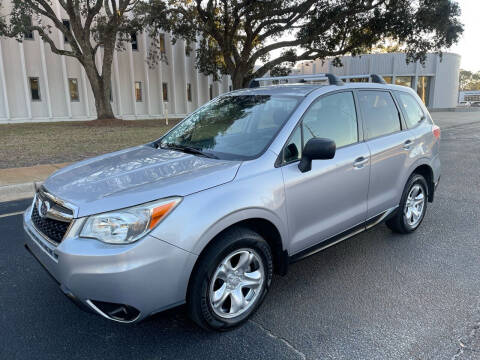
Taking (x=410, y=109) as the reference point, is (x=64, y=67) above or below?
above

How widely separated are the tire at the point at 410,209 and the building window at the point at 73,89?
26267 millimetres

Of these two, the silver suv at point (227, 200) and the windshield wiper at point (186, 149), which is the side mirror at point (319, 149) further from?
the windshield wiper at point (186, 149)

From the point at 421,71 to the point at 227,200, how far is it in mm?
41388

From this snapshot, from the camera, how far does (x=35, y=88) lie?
977 inches

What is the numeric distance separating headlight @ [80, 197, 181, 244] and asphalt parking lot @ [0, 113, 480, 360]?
24.9 inches

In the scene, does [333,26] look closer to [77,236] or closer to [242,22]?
[242,22]

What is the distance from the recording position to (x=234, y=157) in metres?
3.04

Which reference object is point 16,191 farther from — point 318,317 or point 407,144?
point 407,144

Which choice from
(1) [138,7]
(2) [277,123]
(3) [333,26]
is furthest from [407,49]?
(2) [277,123]

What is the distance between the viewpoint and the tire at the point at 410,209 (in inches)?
170

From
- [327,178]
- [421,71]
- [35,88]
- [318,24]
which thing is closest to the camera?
[327,178]

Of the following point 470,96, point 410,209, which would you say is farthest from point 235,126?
point 470,96

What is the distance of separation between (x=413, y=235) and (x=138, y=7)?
63.8ft

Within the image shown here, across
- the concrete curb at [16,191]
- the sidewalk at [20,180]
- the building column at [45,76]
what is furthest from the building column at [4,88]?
the concrete curb at [16,191]
